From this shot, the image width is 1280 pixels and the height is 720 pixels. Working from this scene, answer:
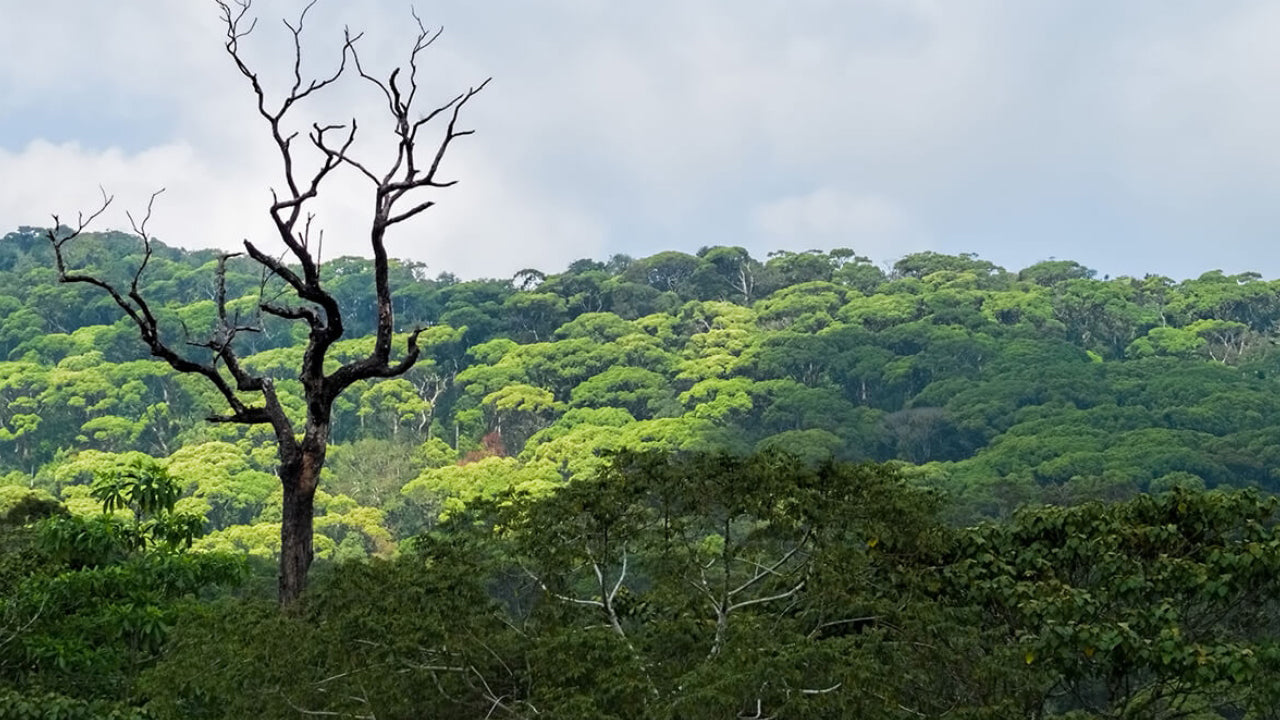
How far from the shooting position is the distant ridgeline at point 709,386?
39406 mm

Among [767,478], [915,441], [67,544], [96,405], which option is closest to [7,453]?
[96,405]

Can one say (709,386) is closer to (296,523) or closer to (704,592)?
(296,523)

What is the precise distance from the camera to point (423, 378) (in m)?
53.5

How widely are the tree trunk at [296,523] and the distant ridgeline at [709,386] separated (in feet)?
77.2

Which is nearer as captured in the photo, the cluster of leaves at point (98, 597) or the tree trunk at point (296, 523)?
the cluster of leaves at point (98, 597)

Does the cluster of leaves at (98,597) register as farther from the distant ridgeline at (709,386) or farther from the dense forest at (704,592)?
the distant ridgeline at (709,386)

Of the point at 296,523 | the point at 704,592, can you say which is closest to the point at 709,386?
the point at 296,523

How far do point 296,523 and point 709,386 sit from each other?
39710 mm

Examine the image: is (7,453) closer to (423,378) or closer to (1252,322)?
(423,378)

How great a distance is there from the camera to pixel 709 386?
48688 mm

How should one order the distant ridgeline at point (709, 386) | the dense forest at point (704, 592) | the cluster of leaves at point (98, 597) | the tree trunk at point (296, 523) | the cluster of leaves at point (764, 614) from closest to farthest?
the cluster of leaves at point (764, 614)
the dense forest at point (704, 592)
the cluster of leaves at point (98, 597)
the tree trunk at point (296, 523)
the distant ridgeline at point (709, 386)

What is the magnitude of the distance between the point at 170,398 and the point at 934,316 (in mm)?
28260

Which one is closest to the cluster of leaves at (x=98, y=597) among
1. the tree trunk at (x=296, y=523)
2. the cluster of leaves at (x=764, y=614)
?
the tree trunk at (x=296, y=523)

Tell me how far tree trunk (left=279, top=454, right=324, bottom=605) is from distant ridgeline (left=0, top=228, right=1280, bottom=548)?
23541 mm
